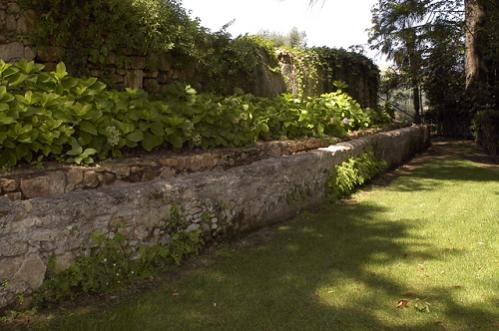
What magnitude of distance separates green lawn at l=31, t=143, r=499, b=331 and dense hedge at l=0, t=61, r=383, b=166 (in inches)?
48.2

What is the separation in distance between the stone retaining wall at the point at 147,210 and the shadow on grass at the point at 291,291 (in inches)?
14.1

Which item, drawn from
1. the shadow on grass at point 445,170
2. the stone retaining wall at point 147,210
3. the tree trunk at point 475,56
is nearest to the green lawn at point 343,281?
the stone retaining wall at point 147,210

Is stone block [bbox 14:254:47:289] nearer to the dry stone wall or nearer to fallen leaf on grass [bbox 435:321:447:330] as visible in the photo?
fallen leaf on grass [bbox 435:321:447:330]

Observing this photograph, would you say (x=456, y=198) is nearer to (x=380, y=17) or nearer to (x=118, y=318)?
(x=118, y=318)

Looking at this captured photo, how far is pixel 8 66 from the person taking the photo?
371cm

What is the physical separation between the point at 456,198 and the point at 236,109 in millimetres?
3367

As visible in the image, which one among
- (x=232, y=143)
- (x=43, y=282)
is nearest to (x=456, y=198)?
(x=232, y=143)

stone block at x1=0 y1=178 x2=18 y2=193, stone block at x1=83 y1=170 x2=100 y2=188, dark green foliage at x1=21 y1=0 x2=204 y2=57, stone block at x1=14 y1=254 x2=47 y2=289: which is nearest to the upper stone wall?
dark green foliage at x1=21 y1=0 x2=204 y2=57

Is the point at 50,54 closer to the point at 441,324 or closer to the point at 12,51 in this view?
the point at 12,51

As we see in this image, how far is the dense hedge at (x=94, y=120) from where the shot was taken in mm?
3445

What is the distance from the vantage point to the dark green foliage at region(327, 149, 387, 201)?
654 centimetres

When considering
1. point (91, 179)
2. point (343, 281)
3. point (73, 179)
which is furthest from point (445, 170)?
point (73, 179)

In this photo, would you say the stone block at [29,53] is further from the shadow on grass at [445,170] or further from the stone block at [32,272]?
the shadow on grass at [445,170]

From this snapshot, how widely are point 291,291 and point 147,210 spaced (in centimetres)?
128
